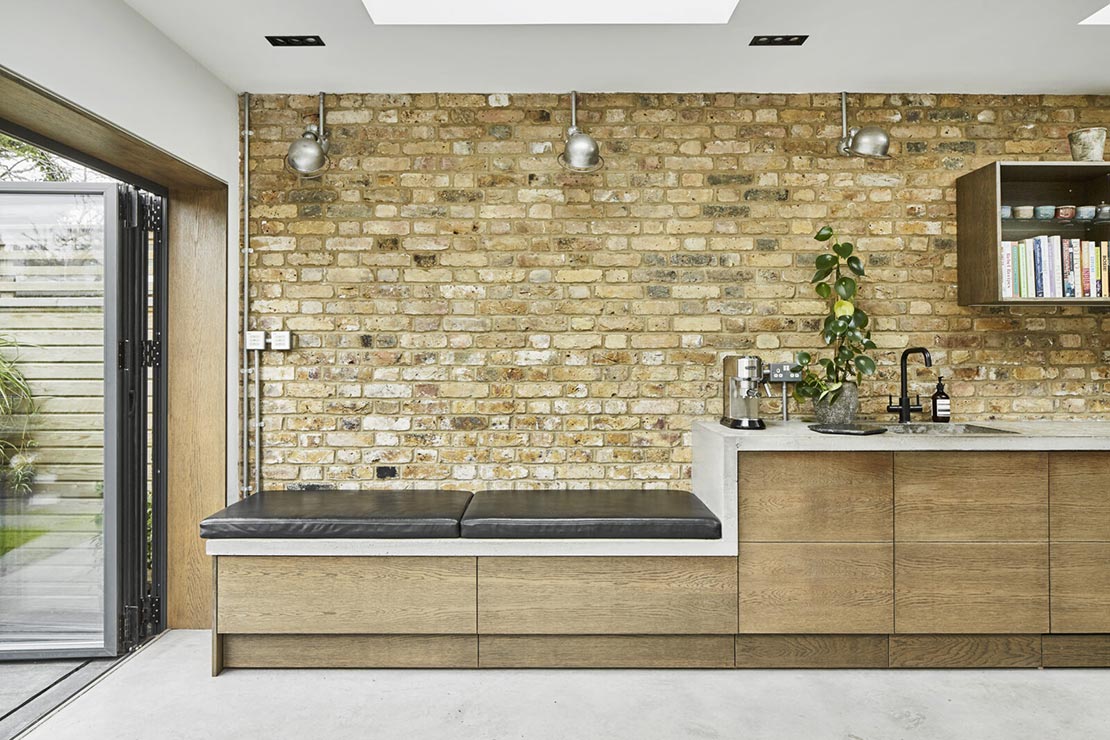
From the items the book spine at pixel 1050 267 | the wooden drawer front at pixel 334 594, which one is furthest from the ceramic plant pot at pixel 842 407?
the wooden drawer front at pixel 334 594

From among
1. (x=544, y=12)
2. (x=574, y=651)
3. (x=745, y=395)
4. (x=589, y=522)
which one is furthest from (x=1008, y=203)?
(x=574, y=651)

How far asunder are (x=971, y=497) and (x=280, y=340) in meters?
3.17

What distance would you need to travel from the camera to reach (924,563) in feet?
9.27

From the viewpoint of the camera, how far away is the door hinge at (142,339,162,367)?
3.19 metres

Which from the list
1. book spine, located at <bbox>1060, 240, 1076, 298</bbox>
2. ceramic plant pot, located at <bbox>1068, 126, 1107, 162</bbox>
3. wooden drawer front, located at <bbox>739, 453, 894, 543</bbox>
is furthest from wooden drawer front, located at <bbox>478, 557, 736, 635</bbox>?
ceramic plant pot, located at <bbox>1068, 126, 1107, 162</bbox>

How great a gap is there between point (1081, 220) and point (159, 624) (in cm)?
477

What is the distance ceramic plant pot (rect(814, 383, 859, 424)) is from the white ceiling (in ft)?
4.85

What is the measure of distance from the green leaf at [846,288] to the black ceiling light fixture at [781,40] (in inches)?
41.5

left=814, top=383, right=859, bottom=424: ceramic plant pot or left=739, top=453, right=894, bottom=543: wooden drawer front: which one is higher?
left=814, top=383, right=859, bottom=424: ceramic plant pot

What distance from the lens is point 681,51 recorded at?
2.99 meters

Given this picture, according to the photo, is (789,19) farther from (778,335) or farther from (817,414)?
(817,414)

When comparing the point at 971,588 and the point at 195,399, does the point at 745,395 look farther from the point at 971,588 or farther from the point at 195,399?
the point at 195,399

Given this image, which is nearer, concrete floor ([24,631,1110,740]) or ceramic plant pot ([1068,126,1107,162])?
concrete floor ([24,631,1110,740])

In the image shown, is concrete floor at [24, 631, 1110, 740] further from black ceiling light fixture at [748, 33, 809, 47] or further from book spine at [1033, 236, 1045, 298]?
black ceiling light fixture at [748, 33, 809, 47]
